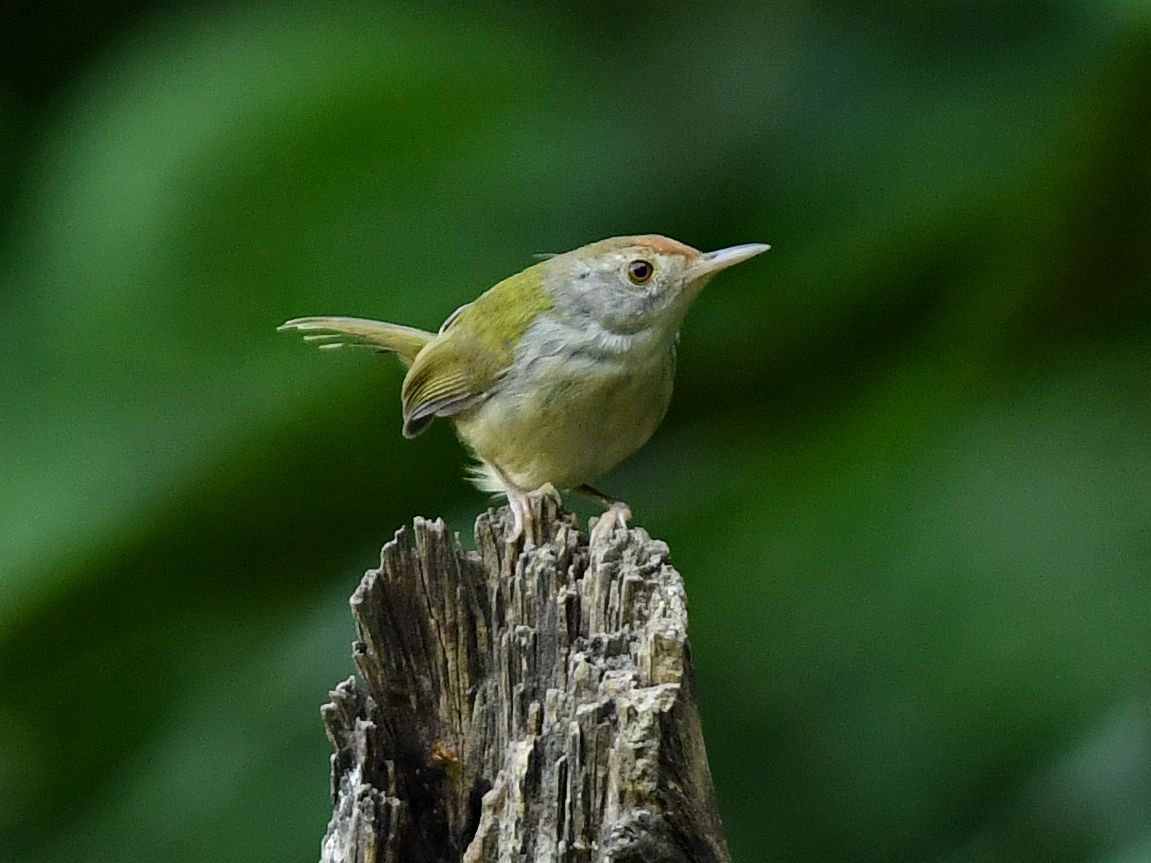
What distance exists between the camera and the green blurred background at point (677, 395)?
421 centimetres

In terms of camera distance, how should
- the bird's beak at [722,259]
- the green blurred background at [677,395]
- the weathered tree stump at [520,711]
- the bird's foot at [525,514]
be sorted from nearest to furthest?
1. the weathered tree stump at [520,711]
2. the bird's foot at [525,514]
3. the bird's beak at [722,259]
4. the green blurred background at [677,395]

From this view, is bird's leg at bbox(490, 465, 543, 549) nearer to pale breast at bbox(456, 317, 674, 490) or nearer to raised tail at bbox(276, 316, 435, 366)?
pale breast at bbox(456, 317, 674, 490)

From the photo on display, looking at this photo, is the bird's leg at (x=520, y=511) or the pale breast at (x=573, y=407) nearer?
the bird's leg at (x=520, y=511)

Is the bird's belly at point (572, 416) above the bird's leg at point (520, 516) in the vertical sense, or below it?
Result: above

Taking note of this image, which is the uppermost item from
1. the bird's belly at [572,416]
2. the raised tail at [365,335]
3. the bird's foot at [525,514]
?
the raised tail at [365,335]

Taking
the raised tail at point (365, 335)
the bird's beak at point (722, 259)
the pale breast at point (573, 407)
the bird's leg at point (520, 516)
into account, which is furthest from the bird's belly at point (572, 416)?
the raised tail at point (365, 335)

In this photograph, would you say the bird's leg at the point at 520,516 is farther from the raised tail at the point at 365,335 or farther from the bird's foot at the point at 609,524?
the raised tail at the point at 365,335

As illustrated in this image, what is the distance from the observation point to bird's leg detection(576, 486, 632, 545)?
2724mm

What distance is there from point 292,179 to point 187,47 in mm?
618

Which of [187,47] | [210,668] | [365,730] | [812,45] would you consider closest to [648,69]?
[812,45]

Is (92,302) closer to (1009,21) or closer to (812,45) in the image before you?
(812,45)

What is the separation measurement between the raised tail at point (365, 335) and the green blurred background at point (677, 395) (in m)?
0.18

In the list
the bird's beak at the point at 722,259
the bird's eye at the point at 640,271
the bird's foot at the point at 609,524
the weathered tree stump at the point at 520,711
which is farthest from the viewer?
the bird's eye at the point at 640,271

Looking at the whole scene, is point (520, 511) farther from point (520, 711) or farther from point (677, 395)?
point (677, 395)
